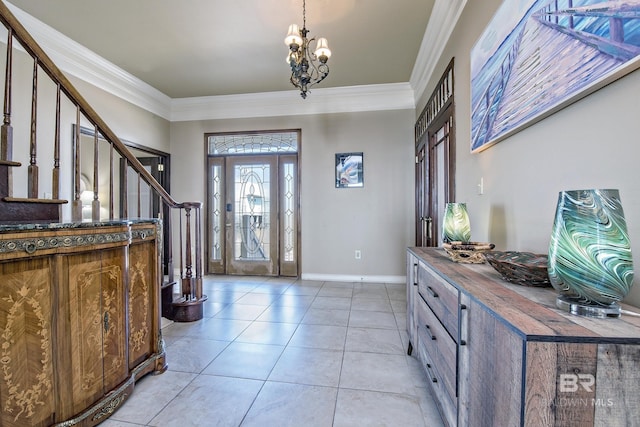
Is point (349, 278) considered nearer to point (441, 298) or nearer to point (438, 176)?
point (438, 176)

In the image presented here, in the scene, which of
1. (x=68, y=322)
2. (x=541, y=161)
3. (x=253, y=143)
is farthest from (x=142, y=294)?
(x=253, y=143)

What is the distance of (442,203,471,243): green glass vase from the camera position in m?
1.70

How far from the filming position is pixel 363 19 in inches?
Result: 104

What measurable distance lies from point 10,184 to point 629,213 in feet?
8.59

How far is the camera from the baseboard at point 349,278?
4156mm

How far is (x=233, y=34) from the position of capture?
2.87 m

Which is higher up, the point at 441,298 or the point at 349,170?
the point at 349,170

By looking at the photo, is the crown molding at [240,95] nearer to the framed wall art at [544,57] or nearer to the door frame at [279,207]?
the door frame at [279,207]

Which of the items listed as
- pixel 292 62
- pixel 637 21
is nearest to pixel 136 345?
pixel 292 62

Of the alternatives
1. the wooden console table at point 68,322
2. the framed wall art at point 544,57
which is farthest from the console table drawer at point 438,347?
the wooden console table at point 68,322

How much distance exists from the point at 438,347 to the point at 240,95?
4315 millimetres

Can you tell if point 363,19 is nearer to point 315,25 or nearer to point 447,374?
point 315,25

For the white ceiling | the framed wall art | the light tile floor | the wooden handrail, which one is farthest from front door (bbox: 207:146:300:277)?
the framed wall art

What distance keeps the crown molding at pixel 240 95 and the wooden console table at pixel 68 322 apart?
2751mm
